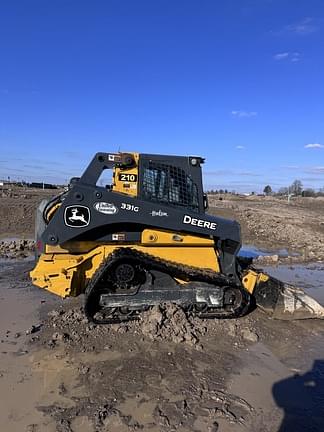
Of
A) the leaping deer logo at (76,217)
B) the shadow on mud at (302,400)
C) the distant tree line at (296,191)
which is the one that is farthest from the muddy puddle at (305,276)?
the distant tree line at (296,191)

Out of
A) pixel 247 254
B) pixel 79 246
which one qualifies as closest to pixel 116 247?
pixel 79 246

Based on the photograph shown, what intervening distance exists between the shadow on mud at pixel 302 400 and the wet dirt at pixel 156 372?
0.01 meters

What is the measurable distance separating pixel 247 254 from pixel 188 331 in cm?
782

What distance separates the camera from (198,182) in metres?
7.16

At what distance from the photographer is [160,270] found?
262 inches

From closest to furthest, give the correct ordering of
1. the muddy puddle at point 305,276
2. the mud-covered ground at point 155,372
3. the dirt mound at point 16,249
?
1. the mud-covered ground at point 155,372
2. the muddy puddle at point 305,276
3. the dirt mound at point 16,249

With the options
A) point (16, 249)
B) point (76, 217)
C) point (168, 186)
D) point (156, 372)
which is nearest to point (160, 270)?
point (168, 186)

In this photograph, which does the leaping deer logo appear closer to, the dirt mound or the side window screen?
the side window screen

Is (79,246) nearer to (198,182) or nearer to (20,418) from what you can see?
(198,182)

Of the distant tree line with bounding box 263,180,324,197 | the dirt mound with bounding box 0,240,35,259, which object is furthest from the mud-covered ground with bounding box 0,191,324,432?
the distant tree line with bounding box 263,180,324,197

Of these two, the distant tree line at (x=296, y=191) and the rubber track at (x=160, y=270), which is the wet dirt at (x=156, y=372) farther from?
the distant tree line at (x=296, y=191)

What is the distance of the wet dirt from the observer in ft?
13.4

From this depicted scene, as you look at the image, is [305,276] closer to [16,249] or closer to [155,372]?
[155,372]

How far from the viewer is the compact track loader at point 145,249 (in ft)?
20.7
